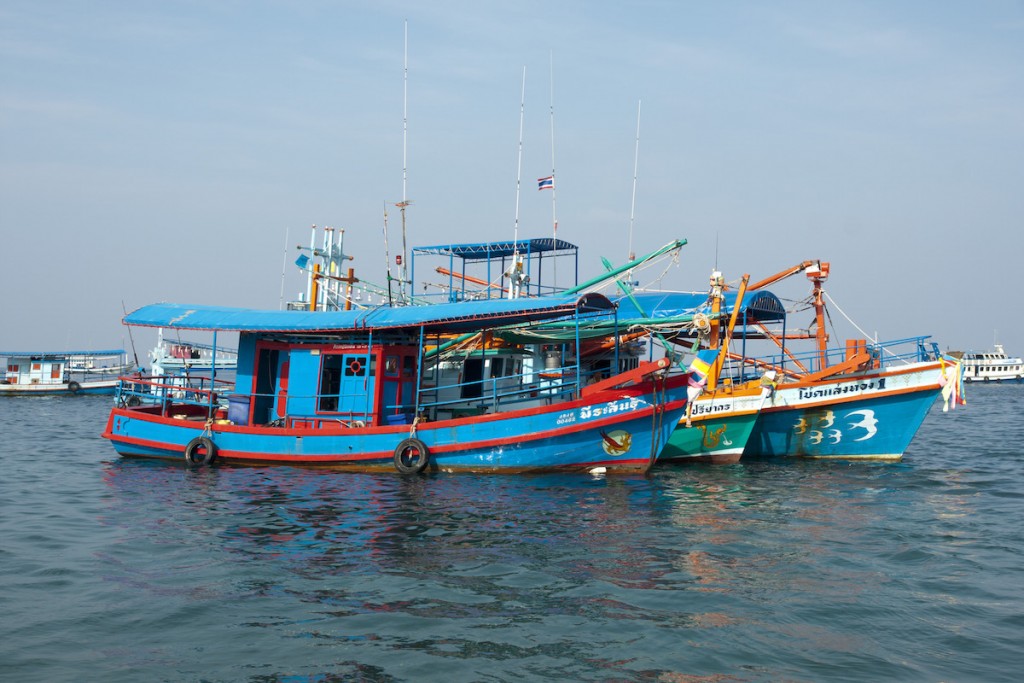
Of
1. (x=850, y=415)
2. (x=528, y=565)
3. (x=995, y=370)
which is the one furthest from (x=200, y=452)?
(x=995, y=370)

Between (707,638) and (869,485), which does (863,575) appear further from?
(869,485)

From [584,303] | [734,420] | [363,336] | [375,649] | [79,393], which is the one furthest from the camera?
[79,393]

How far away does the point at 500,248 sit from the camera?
2667 cm

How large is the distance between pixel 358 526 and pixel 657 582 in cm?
Result: 503

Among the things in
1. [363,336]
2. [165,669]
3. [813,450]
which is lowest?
[165,669]

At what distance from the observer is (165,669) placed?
7.74 metres

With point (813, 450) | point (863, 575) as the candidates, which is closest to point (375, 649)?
point (863, 575)

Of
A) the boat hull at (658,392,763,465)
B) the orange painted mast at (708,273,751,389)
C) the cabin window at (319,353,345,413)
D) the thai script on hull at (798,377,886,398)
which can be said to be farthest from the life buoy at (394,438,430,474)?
the thai script on hull at (798,377,886,398)

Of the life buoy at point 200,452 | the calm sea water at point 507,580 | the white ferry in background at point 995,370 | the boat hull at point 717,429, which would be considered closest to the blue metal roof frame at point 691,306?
the boat hull at point 717,429

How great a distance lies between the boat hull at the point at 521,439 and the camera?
1750 cm

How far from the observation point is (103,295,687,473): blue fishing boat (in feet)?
58.0

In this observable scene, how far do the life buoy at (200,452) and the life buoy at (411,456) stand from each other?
464 centimetres

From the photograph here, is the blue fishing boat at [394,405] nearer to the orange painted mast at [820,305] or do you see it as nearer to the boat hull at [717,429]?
the boat hull at [717,429]

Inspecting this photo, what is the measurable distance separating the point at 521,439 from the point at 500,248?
403 inches
